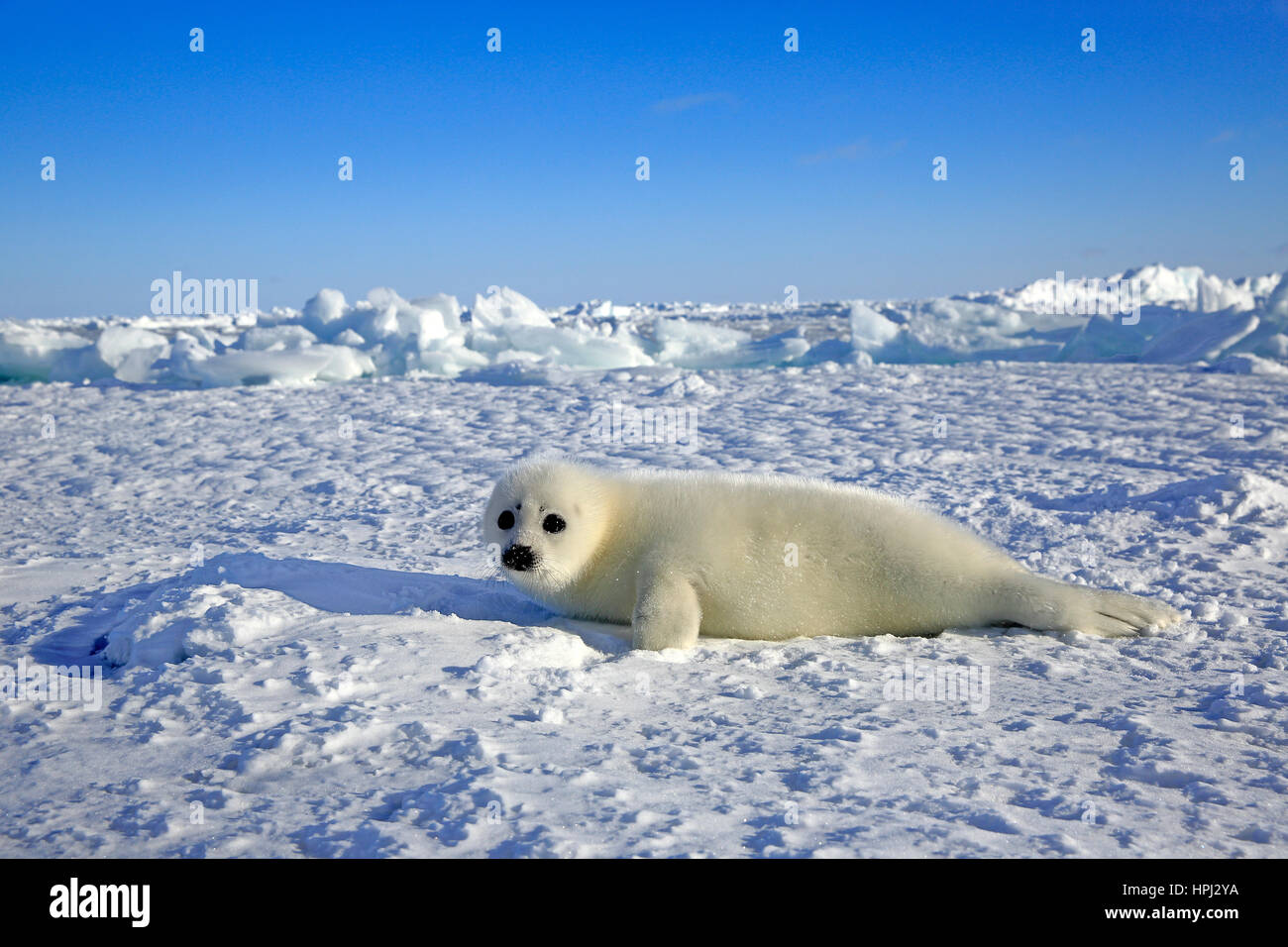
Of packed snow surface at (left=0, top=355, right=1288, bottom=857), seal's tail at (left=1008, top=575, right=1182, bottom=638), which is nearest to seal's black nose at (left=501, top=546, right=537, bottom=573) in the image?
packed snow surface at (left=0, top=355, right=1288, bottom=857)

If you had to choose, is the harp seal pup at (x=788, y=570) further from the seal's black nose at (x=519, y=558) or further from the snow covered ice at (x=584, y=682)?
the snow covered ice at (x=584, y=682)

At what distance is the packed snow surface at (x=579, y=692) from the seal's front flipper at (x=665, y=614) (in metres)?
0.07

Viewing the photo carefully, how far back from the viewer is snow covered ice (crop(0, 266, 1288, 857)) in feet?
Answer: 5.70

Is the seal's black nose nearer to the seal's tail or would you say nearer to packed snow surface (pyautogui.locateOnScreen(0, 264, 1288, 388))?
the seal's tail

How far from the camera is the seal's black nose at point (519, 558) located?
3018 millimetres

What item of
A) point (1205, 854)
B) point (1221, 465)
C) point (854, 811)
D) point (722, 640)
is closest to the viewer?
point (1205, 854)

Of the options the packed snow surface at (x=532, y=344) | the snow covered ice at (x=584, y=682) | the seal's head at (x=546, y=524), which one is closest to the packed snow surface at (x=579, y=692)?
the snow covered ice at (x=584, y=682)

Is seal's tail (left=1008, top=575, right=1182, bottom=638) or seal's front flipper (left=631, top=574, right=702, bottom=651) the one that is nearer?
seal's front flipper (left=631, top=574, right=702, bottom=651)

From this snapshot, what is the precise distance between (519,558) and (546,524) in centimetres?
15

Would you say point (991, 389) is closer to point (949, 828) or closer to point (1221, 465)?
point (1221, 465)

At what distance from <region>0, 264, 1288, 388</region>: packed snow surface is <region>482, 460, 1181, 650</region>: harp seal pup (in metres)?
7.87

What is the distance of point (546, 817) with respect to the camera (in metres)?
1.72

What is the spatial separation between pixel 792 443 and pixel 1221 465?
2702mm
